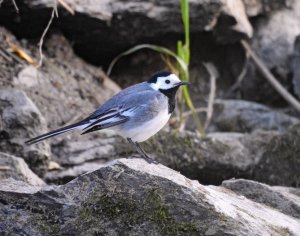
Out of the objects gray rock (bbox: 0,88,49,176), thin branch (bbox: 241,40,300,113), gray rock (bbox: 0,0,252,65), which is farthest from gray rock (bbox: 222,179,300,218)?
thin branch (bbox: 241,40,300,113)

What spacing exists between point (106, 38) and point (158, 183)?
4502mm

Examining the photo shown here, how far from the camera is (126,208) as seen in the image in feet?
14.7

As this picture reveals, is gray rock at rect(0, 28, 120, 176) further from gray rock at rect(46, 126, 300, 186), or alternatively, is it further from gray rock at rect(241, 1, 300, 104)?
gray rock at rect(241, 1, 300, 104)

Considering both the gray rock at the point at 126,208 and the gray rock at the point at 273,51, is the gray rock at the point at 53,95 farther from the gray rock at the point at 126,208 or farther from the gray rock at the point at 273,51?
the gray rock at the point at 126,208

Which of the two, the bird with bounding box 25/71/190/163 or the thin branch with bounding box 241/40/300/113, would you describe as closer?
the bird with bounding box 25/71/190/163

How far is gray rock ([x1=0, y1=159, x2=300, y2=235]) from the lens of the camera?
439 centimetres

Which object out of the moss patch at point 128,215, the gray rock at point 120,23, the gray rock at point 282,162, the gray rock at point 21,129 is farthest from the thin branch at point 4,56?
the moss patch at point 128,215

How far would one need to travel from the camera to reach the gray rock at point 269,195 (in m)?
5.44

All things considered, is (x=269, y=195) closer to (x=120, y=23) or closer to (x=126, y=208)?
(x=126, y=208)

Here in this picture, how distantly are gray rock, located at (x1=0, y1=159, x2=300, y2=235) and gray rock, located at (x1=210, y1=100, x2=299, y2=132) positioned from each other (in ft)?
14.9

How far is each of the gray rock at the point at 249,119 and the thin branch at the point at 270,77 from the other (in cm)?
23

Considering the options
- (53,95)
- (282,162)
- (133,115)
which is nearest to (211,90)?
(282,162)

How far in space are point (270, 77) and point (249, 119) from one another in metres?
0.68

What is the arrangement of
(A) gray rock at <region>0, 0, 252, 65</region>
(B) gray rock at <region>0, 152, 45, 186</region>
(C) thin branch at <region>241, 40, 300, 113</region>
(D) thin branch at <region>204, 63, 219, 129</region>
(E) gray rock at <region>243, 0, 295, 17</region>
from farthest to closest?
(E) gray rock at <region>243, 0, 295, 17</region>, (C) thin branch at <region>241, 40, 300, 113</region>, (D) thin branch at <region>204, 63, 219, 129</region>, (A) gray rock at <region>0, 0, 252, 65</region>, (B) gray rock at <region>0, 152, 45, 186</region>
